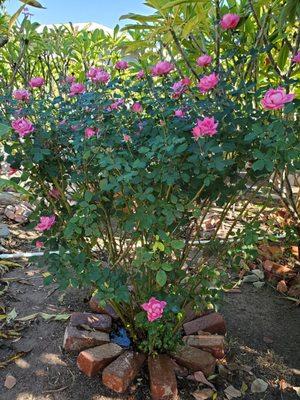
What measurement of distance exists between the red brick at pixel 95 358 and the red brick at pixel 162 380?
0.15m

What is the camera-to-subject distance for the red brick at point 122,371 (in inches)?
58.2

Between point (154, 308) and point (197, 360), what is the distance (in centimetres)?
38

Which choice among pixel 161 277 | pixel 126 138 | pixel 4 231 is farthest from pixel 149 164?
pixel 4 231

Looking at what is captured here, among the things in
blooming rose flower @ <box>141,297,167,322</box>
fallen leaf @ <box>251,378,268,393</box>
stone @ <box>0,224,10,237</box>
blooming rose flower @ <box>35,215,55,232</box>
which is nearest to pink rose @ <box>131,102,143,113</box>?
blooming rose flower @ <box>35,215,55,232</box>

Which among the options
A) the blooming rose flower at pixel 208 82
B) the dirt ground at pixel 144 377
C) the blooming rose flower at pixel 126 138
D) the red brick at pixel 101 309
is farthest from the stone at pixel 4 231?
the blooming rose flower at pixel 208 82

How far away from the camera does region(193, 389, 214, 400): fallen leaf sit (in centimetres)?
150

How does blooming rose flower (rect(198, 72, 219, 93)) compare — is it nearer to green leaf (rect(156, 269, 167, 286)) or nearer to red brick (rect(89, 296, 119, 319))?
green leaf (rect(156, 269, 167, 286))

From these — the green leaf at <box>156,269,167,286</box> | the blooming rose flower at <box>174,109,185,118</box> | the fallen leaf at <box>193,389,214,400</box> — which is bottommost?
the fallen leaf at <box>193,389,214,400</box>

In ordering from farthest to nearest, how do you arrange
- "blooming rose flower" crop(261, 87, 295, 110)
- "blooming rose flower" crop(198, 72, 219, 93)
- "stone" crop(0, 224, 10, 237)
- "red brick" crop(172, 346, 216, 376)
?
"stone" crop(0, 224, 10, 237), "red brick" crop(172, 346, 216, 376), "blooming rose flower" crop(198, 72, 219, 93), "blooming rose flower" crop(261, 87, 295, 110)

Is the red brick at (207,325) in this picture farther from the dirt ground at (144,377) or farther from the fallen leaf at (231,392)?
the fallen leaf at (231,392)

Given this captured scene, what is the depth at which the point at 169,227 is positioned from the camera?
140 cm

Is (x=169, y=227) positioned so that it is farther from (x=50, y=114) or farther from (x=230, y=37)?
(x=230, y=37)

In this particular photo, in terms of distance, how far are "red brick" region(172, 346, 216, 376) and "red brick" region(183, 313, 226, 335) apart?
15 centimetres

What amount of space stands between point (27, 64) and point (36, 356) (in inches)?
83.1
